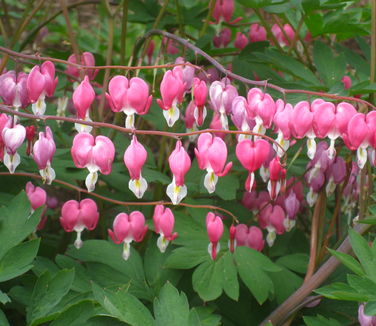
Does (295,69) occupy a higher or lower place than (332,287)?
higher

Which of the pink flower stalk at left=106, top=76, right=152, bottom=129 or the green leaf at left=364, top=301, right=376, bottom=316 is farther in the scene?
the pink flower stalk at left=106, top=76, right=152, bottom=129

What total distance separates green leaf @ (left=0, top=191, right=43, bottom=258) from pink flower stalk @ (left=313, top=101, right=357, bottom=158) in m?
0.76

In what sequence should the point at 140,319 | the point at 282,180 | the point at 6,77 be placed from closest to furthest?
the point at 140,319
the point at 282,180
the point at 6,77

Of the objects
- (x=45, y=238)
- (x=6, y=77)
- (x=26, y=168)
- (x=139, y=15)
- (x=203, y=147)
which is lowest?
(x=45, y=238)

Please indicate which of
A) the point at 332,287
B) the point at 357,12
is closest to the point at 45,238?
the point at 332,287

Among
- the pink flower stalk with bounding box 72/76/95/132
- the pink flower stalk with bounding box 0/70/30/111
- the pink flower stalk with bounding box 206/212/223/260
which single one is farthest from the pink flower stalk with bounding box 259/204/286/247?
the pink flower stalk with bounding box 0/70/30/111

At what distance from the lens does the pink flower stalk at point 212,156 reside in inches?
65.6

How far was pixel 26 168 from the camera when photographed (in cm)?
222

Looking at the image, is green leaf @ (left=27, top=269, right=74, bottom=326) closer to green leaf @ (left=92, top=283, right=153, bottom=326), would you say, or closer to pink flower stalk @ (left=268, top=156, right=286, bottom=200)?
green leaf @ (left=92, top=283, right=153, bottom=326)

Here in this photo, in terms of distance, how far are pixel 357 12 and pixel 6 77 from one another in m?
1.54

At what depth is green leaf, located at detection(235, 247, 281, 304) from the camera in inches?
77.4

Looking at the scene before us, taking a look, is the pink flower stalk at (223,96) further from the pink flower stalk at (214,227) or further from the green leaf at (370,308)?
the green leaf at (370,308)

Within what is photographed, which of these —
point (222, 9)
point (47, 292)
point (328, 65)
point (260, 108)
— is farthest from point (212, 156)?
point (222, 9)

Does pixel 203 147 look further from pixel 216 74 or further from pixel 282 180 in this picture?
pixel 216 74
